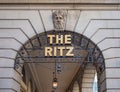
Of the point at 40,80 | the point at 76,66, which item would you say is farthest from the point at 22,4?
the point at 40,80

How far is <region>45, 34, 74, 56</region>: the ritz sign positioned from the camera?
797 inches

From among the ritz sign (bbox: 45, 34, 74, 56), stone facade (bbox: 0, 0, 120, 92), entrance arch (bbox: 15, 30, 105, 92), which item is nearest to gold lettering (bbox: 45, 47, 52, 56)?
the ritz sign (bbox: 45, 34, 74, 56)

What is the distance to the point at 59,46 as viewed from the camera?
66.7 ft

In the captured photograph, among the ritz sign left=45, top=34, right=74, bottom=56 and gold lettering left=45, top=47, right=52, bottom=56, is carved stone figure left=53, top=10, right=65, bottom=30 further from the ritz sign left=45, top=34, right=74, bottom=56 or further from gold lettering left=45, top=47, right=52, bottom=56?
gold lettering left=45, top=47, right=52, bottom=56

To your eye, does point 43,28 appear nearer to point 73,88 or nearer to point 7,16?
point 7,16

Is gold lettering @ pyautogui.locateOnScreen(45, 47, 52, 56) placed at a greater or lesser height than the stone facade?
lesser

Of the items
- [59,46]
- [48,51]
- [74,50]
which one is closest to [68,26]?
[59,46]

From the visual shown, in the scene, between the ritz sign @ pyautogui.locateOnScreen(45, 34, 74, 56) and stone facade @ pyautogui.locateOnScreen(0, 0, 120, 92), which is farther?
the ritz sign @ pyautogui.locateOnScreen(45, 34, 74, 56)

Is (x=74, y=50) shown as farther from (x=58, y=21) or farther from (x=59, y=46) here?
(x=58, y=21)

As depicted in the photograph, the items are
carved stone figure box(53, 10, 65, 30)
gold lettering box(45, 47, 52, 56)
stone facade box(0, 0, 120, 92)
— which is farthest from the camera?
carved stone figure box(53, 10, 65, 30)

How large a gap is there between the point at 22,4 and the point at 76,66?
1144cm

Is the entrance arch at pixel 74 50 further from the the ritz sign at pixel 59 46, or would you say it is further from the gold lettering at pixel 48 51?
the gold lettering at pixel 48 51

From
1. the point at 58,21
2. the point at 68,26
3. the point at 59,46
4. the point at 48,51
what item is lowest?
the point at 48,51

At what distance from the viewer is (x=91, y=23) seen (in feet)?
67.1
